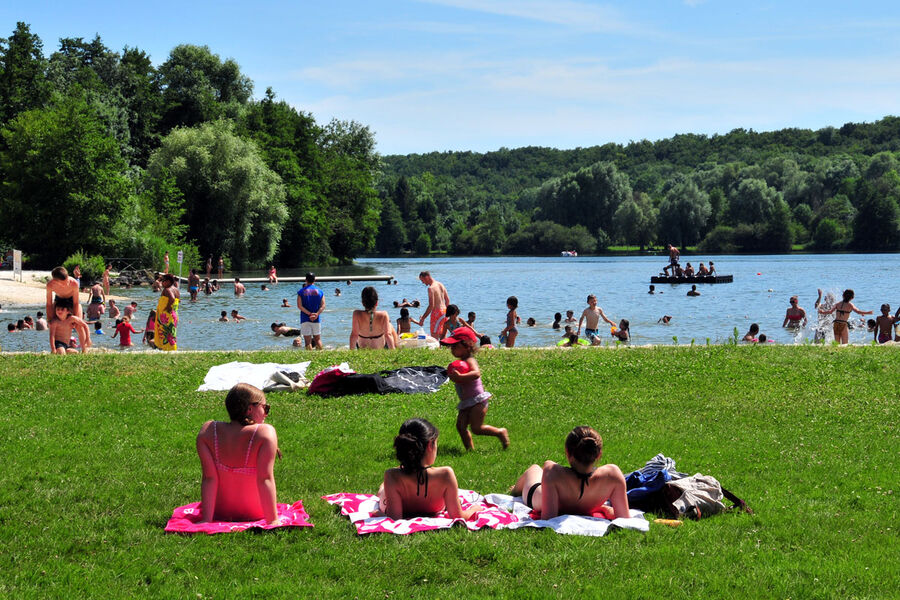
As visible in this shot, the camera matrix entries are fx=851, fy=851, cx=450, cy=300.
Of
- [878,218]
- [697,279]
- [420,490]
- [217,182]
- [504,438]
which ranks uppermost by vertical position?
[878,218]

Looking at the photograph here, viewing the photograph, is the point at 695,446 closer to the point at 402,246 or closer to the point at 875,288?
the point at 875,288

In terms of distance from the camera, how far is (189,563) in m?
5.27

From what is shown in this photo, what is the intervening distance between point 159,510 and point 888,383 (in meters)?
9.37

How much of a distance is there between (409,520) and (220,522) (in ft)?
4.37

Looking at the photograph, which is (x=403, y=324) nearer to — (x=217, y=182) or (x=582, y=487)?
(x=582, y=487)

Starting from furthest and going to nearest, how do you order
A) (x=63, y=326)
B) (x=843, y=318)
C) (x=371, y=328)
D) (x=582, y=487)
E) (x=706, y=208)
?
(x=706, y=208) → (x=843, y=318) → (x=63, y=326) → (x=371, y=328) → (x=582, y=487)

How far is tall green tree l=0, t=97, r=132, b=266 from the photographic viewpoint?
1879 inches

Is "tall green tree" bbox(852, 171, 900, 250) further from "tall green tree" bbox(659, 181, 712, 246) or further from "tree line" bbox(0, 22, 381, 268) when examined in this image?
"tree line" bbox(0, 22, 381, 268)

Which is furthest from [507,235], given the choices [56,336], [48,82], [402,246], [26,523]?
[26,523]

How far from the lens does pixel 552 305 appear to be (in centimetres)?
4306

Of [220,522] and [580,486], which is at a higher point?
[580,486]

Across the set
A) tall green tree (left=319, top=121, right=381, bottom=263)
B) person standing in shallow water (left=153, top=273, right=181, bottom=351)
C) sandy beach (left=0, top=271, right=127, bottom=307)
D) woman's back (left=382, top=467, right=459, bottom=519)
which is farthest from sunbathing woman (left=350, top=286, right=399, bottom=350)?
tall green tree (left=319, top=121, right=381, bottom=263)

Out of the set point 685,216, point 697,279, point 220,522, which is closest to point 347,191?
point 697,279

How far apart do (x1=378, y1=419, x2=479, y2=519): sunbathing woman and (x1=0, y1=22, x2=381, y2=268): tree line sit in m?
46.0
